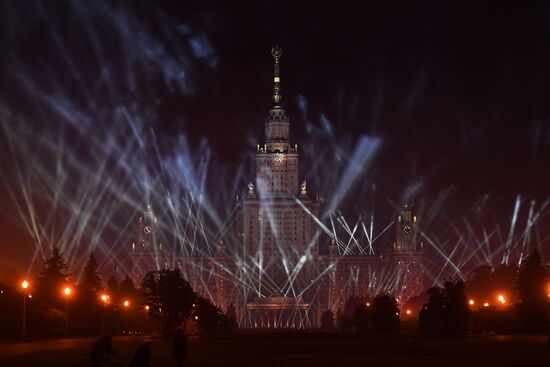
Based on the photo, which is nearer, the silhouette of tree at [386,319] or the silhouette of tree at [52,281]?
the silhouette of tree at [386,319]

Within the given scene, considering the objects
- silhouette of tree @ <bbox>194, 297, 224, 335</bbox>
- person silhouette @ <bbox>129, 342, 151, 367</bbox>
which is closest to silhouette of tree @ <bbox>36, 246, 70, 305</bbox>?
silhouette of tree @ <bbox>194, 297, 224, 335</bbox>

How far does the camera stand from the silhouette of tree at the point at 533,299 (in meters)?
91.2

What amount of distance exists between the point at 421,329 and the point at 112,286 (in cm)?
6064

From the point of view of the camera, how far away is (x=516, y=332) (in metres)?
88.2

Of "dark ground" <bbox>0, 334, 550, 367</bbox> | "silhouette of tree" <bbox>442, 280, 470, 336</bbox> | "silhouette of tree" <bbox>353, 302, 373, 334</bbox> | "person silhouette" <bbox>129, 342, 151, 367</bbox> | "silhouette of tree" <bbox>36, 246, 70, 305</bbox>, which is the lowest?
"person silhouette" <bbox>129, 342, 151, 367</bbox>

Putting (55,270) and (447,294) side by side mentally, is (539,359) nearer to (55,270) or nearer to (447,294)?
(447,294)

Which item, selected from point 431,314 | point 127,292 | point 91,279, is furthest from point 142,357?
point 127,292

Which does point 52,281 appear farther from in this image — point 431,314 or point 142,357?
point 142,357

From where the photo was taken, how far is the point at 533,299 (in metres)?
100

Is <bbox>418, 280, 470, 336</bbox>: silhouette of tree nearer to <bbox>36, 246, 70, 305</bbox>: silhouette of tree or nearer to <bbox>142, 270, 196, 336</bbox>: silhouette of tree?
<bbox>142, 270, 196, 336</bbox>: silhouette of tree

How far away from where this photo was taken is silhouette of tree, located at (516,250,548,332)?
299ft

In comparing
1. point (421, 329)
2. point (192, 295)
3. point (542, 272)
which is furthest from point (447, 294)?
point (192, 295)

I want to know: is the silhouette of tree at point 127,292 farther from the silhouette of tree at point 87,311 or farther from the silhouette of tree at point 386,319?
the silhouette of tree at point 386,319

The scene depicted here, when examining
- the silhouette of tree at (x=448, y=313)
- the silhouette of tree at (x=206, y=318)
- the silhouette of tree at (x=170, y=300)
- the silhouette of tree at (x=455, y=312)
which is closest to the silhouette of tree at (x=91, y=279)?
the silhouette of tree at (x=206, y=318)
